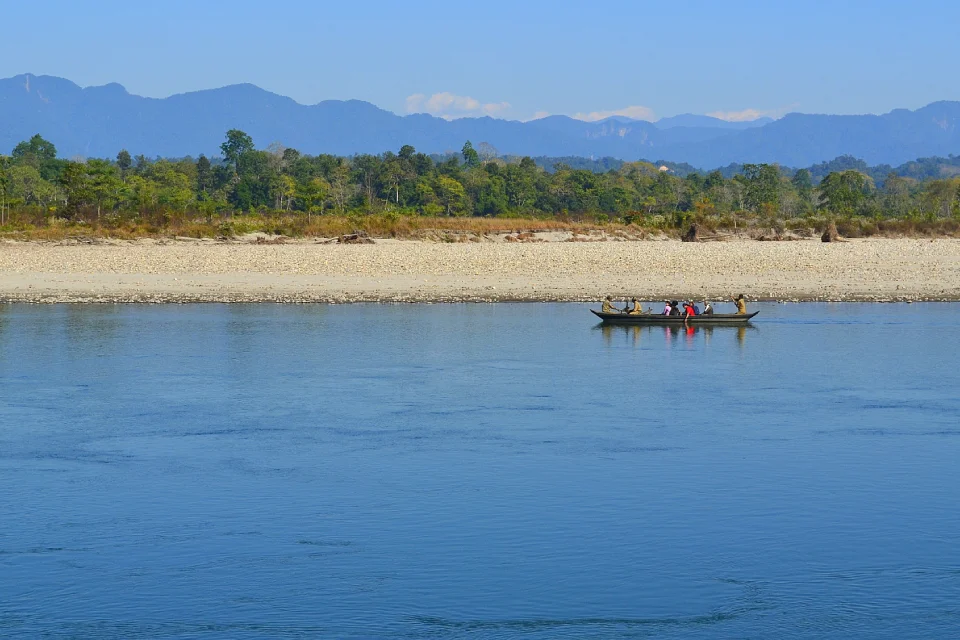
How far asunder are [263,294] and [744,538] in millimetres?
24482

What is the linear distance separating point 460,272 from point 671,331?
10.9m

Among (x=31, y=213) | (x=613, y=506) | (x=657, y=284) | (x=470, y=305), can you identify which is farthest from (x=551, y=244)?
(x=613, y=506)

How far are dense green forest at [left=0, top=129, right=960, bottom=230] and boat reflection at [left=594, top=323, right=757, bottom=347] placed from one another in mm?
29724

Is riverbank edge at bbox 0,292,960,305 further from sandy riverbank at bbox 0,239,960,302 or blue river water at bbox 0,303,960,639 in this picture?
blue river water at bbox 0,303,960,639

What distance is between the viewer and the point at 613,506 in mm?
13984

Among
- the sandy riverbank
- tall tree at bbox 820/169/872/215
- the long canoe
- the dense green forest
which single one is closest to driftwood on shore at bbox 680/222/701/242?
the dense green forest

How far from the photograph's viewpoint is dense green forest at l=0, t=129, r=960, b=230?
209ft

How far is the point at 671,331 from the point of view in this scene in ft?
98.3

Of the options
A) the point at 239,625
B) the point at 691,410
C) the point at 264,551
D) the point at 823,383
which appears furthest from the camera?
the point at 823,383

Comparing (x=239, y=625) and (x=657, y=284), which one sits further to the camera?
(x=657, y=284)

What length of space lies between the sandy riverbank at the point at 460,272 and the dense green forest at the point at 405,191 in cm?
1466

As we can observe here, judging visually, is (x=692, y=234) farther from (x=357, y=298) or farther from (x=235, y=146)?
(x=235, y=146)

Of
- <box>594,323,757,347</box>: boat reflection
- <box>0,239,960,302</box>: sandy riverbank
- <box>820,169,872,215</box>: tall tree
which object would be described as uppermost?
<box>820,169,872,215</box>: tall tree

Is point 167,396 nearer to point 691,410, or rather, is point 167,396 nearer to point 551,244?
point 691,410
